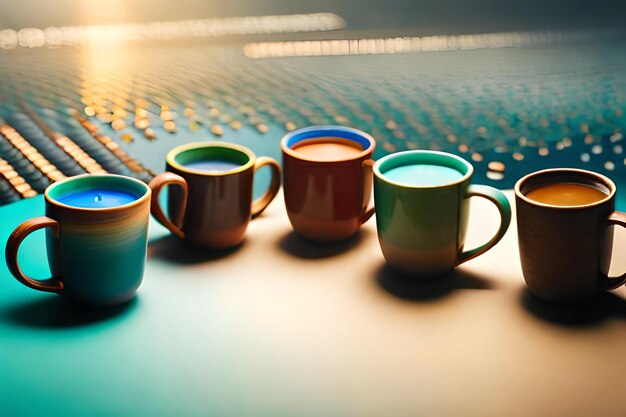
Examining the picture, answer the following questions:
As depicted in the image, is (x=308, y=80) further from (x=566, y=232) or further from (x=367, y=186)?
(x=566, y=232)

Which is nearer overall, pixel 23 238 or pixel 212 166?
pixel 23 238

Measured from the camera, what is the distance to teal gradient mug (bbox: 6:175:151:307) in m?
0.71

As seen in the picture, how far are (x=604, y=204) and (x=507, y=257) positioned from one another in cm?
16

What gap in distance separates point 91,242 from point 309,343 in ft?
0.68

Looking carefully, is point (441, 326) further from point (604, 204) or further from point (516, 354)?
point (604, 204)

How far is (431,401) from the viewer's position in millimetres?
642

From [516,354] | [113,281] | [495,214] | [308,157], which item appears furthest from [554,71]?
[113,281]

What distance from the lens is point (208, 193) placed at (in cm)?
83

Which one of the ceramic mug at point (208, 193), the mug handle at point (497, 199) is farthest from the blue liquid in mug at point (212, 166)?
the mug handle at point (497, 199)

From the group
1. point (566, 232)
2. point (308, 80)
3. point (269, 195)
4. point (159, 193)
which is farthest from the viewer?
point (308, 80)

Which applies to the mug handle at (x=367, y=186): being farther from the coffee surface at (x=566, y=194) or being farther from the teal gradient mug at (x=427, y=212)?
the coffee surface at (x=566, y=194)

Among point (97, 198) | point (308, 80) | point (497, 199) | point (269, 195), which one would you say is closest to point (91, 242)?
point (97, 198)

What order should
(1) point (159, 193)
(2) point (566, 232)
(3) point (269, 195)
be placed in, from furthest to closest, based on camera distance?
1. (3) point (269, 195)
2. (1) point (159, 193)
3. (2) point (566, 232)

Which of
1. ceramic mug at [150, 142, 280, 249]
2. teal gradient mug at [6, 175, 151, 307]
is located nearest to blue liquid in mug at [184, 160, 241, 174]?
ceramic mug at [150, 142, 280, 249]
